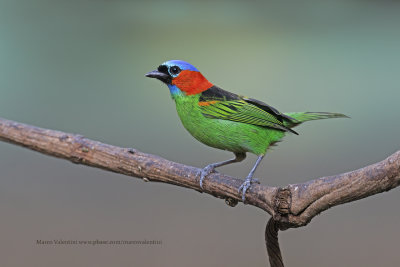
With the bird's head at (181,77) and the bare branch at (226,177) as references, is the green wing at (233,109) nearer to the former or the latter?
the bird's head at (181,77)

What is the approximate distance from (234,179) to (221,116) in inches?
11.8

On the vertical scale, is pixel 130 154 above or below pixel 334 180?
above

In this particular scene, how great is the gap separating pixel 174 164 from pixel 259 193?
50 cm

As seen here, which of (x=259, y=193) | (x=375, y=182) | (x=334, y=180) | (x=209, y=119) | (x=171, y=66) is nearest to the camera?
(x=375, y=182)

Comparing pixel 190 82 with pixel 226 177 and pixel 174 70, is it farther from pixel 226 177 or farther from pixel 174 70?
pixel 226 177

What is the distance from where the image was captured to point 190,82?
212cm

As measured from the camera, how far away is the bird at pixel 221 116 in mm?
2064

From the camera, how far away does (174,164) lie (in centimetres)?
222

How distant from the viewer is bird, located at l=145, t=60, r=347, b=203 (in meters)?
2.06

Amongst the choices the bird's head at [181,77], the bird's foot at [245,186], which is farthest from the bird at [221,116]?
the bird's foot at [245,186]

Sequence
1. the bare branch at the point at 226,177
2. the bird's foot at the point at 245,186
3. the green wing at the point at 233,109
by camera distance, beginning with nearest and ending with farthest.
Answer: the bare branch at the point at 226,177 → the bird's foot at the point at 245,186 → the green wing at the point at 233,109

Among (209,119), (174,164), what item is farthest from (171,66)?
(174,164)

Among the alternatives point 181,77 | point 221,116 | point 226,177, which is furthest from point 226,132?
point 181,77

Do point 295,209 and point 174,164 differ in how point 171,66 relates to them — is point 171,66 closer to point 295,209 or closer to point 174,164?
point 174,164
